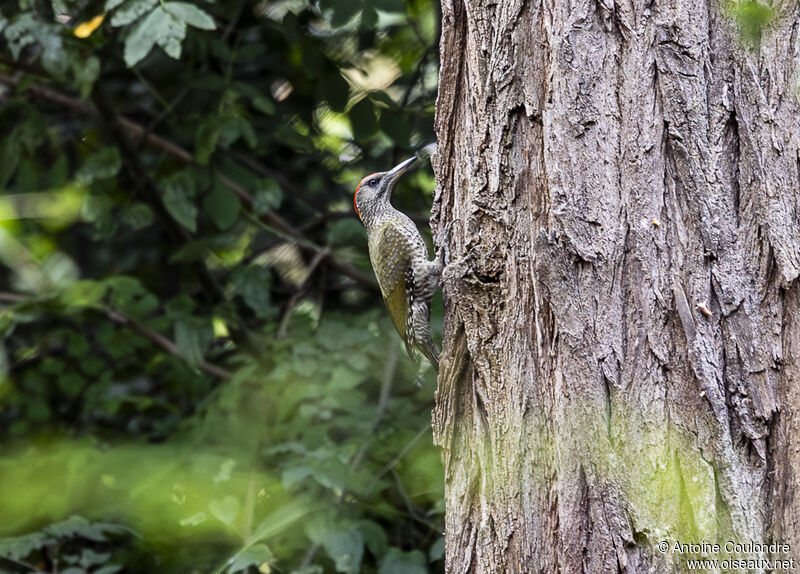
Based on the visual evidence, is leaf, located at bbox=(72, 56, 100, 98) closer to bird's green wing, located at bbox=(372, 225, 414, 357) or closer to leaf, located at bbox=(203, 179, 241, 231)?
leaf, located at bbox=(203, 179, 241, 231)

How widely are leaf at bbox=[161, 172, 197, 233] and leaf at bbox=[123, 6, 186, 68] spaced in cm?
95

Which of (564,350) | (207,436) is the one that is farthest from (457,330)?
(207,436)

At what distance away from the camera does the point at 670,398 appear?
1684 millimetres

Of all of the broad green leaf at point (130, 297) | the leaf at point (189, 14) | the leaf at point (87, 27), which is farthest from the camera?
the broad green leaf at point (130, 297)

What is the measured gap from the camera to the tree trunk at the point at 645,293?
65.1 inches

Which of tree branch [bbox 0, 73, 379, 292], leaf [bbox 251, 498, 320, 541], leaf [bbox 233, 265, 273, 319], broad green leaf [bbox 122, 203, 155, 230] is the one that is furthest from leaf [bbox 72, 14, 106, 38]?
leaf [bbox 251, 498, 320, 541]

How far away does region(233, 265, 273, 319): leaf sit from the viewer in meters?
3.83

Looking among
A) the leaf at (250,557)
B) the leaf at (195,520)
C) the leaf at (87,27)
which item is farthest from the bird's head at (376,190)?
the leaf at (250,557)

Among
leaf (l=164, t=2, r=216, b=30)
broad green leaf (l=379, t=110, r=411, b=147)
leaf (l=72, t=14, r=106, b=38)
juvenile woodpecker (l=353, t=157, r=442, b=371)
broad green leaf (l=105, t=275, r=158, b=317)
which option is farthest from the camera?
broad green leaf (l=379, t=110, r=411, b=147)

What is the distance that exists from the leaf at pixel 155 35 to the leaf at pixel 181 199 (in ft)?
3.11

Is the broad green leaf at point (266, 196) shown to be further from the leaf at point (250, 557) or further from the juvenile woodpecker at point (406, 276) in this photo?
the leaf at point (250, 557)

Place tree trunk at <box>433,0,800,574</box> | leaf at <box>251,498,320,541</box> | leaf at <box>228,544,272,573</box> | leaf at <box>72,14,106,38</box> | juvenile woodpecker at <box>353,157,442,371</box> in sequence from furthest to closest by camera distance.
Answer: leaf at <box>72,14,106,38</box>
juvenile woodpecker at <box>353,157,442,371</box>
leaf at <box>251,498,320,541</box>
leaf at <box>228,544,272,573</box>
tree trunk at <box>433,0,800,574</box>

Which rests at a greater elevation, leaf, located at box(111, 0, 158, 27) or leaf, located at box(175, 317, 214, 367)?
leaf, located at box(111, 0, 158, 27)

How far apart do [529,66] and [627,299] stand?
60 cm
